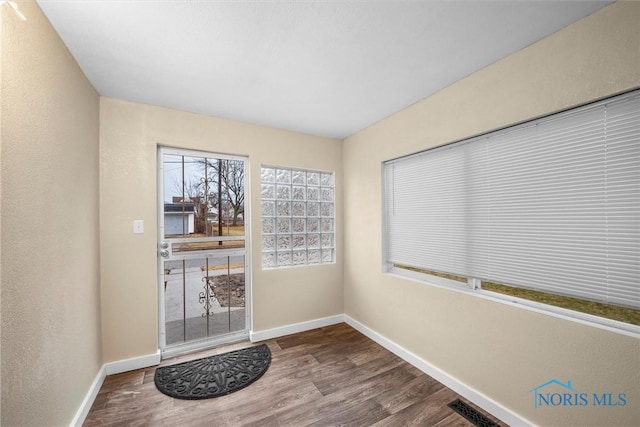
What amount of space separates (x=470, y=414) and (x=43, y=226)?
9.54ft

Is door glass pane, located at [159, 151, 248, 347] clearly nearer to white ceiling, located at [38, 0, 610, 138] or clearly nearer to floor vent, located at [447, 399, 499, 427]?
white ceiling, located at [38, 0, 610, 138]

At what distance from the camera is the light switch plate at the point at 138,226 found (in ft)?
7.73

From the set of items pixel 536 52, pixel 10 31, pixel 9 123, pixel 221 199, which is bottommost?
→ pixel 221 199

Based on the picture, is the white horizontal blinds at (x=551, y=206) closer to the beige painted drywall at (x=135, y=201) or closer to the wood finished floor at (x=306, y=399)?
the wood finished floor at (x=306, y=399)

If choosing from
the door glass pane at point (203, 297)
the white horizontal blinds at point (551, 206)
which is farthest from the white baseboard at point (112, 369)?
the white horizontal blinds at point (551, 206)

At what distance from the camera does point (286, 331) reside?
3023 millimetres

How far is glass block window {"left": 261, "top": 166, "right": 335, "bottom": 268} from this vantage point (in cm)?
304

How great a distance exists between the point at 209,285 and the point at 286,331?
41.6 inches

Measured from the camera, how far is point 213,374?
225 cm

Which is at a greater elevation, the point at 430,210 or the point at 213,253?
the point at 430,210

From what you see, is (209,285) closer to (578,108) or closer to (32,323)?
(32,323)

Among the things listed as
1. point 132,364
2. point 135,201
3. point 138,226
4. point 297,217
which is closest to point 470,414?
point 297,217

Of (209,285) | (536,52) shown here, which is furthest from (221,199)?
(536,52)

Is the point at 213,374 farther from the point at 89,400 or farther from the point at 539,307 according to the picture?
the point at 539,307
